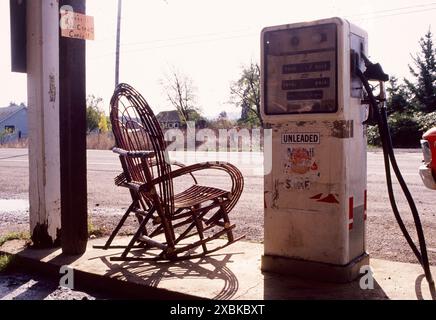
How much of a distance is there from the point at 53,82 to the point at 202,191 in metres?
1.66

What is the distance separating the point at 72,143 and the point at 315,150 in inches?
80.9

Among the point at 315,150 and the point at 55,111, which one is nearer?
the point at 315,150

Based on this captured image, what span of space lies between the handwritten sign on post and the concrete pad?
6.15ft

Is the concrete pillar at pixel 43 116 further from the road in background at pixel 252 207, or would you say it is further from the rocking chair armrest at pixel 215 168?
the road in background at pixel 252 207

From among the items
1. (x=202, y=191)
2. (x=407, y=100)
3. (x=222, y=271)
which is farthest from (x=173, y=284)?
(x=407, y=100)

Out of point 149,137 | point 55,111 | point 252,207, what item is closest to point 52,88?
point 55,111

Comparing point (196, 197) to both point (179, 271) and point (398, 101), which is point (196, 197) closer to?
point (179, 271)

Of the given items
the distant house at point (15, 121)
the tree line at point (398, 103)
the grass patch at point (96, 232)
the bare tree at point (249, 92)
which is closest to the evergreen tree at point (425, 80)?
the tree line at point (398, 103)

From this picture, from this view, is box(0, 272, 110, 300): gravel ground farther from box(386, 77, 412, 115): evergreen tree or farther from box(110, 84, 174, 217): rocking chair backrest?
box(386, 77, 412, 115): evergreen tree

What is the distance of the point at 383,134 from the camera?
3.32 metres

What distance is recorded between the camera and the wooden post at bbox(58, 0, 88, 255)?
4164 mm

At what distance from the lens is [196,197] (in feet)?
A: 13.5
